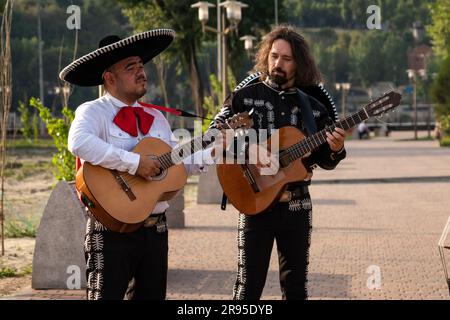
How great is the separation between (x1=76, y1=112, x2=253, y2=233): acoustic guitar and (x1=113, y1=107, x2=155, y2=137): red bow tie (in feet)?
0.23

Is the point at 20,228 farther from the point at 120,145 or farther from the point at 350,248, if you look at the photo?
the point at 120,145

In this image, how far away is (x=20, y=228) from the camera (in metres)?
13.7

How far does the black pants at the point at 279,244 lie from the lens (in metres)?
5.58

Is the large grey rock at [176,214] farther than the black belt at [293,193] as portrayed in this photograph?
Yes

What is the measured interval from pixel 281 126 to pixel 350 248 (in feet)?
20.1

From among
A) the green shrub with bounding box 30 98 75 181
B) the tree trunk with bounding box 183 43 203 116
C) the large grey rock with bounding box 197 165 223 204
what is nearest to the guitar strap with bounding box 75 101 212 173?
the green shrub with bounding box 30 98 75 181

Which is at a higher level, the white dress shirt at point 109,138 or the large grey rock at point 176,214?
the white dress shirt at point 109,138

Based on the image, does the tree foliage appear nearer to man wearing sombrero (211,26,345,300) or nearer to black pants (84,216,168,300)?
man wearing sombrero (211,26,345,300)

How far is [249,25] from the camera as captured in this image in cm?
4528
